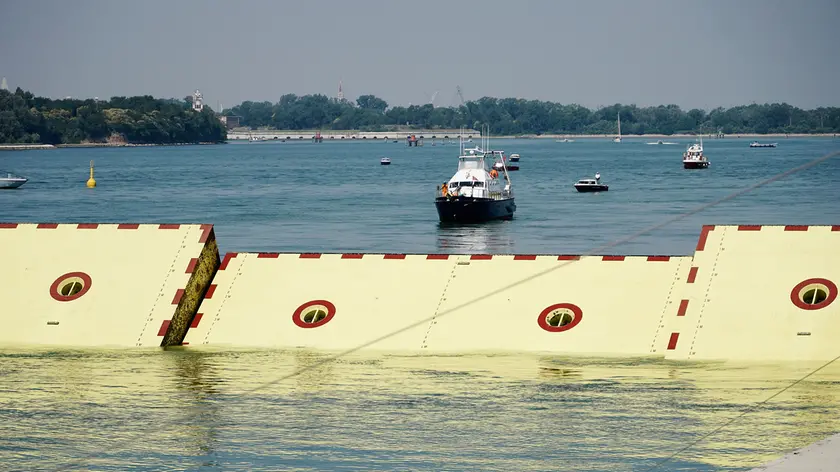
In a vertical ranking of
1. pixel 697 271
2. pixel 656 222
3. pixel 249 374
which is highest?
pixel 697 271

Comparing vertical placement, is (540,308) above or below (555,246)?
above

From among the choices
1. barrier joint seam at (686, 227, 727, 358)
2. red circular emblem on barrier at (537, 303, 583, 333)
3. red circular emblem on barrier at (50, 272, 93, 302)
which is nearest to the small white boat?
red circular emblem on barrier at (50, 272, 93, 302)

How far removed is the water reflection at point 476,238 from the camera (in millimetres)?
55594

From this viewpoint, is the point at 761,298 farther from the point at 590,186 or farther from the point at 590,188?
the point at 590,188

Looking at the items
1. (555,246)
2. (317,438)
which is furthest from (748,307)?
(555,246)

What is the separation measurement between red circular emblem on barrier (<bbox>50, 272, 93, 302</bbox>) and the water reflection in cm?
3606

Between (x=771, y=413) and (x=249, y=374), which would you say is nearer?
(x=771, y=413)

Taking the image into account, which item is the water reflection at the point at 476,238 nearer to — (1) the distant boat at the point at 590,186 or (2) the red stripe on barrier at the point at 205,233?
(1) the distant boat at the point at 590,186

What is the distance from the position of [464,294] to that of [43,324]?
5889mm

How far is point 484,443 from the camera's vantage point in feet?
42.1

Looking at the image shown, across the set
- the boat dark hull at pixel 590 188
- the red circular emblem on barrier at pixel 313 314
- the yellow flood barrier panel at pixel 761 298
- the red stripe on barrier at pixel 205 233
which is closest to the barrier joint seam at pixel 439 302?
the red circular emblem on barrier at pixel 313 314

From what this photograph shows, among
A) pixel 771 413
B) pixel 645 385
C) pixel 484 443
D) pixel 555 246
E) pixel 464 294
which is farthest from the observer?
pixel 555 246

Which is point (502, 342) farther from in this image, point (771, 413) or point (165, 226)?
point (165, 226)

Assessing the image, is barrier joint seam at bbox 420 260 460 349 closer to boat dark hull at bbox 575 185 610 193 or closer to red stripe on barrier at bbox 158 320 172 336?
red stripe on barrier at bbox 158 320 172 336
